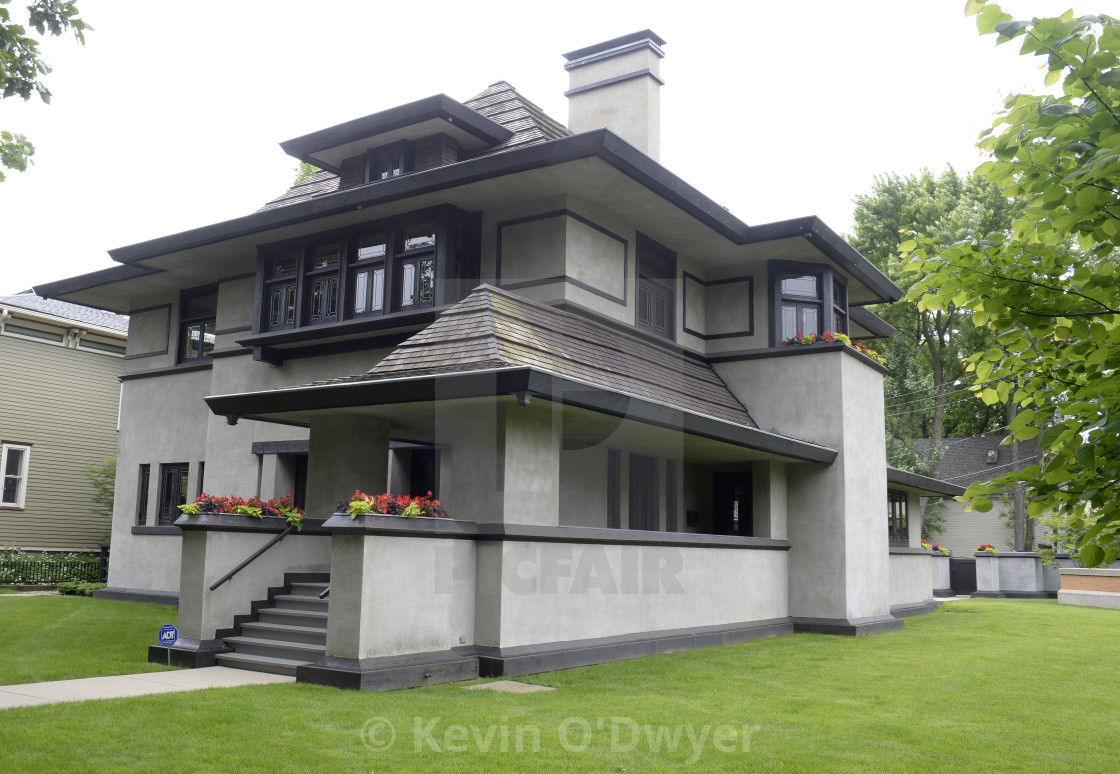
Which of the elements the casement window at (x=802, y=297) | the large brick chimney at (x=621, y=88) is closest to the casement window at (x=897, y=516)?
the casement window at (x=802, y=297)

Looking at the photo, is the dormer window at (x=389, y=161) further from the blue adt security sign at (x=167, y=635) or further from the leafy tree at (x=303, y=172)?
the leafy tree at (x=303, y=172)

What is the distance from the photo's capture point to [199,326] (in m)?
20.0

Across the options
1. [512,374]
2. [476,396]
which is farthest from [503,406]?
[512,374]

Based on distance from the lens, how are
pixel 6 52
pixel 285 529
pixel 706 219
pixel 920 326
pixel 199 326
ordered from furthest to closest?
pixel 920 326
pixel 199 326
pixel 706 219
pixel 285 529
pixel 6 52

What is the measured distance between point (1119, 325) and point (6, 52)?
10.6 m

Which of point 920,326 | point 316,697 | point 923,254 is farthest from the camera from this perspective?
point 920,326

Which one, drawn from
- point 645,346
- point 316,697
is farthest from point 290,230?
point 316,697

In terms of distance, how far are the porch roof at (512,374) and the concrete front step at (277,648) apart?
284 cm

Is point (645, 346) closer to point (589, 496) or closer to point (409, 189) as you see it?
point (589, 496)

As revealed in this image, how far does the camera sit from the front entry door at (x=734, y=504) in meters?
18.3

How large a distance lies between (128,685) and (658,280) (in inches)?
428

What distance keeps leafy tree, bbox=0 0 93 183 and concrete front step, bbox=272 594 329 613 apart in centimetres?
600

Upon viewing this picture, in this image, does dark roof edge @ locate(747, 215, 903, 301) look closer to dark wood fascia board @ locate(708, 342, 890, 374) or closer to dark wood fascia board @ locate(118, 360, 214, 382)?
dark wood fascia board @ locate(708, 342, 890, 374)

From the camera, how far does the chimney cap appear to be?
17984 mm
